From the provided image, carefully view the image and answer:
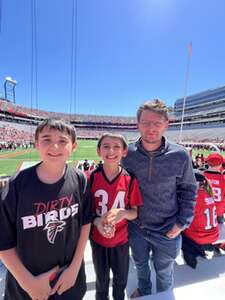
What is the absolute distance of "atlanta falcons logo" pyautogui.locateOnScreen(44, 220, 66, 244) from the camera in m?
1.08

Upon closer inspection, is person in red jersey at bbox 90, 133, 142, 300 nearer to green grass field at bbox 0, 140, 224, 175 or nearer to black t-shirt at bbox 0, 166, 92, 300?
black t-shirt at bbox 0, 166, 92, 300

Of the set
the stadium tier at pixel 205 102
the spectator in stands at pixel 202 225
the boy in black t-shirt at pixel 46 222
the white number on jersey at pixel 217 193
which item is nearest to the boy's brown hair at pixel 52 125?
the boy in black t-shirt at pixel 46 222

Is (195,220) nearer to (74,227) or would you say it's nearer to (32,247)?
(74,227)

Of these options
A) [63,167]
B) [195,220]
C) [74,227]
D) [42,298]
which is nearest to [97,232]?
[74,227]

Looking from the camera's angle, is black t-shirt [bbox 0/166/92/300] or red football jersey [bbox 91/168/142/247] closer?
black t-shirt [bbox 0/166/92/300]

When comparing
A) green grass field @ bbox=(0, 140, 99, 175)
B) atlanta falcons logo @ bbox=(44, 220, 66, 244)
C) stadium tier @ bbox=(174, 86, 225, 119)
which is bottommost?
green grass field @ bbox=(0, 140, 99, 175)

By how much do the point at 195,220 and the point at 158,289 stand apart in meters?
0.75

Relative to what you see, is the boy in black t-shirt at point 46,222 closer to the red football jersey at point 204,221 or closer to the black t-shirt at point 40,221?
the black t-shirt at point 40,221

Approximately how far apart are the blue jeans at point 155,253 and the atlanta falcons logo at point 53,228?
80 centimetres

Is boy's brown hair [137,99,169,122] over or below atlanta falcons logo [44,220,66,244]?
over

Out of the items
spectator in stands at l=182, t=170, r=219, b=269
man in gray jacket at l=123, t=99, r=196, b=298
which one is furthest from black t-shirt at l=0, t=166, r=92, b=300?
spectator in stands at l=182, t=170, r=219, b=269

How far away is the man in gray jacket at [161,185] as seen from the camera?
1501 millimetres

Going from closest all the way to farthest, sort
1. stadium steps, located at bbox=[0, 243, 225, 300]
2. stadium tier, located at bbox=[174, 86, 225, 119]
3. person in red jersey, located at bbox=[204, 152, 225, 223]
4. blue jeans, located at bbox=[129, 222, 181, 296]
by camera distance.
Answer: stadium steps, located at bbox=[0, 243, 225, 300] < blue jeans, located at bbox=[129, 222, 181, 296] < person in red jersey, located at bbox=[204, 152, 225, 223] < stadium tier, located at bbox=[174, 86, 225, 119]

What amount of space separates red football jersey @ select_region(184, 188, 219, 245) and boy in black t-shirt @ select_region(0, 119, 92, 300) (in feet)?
4.30
